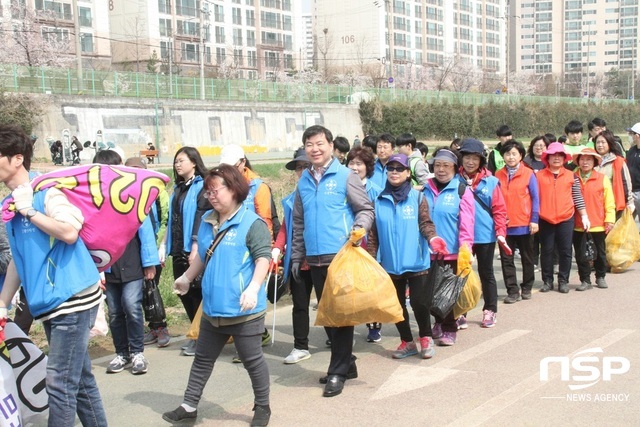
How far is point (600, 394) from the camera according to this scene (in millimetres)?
5340

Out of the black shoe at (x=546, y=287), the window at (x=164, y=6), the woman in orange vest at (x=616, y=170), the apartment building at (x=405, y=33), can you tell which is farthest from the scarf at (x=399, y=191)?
the apartment building at (x=405, y=33)

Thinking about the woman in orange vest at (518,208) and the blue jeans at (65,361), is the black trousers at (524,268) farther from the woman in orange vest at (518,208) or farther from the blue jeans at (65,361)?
the blue jeans at (65,361)

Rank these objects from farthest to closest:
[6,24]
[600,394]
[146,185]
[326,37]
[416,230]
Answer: [326,37] < [6,24] < [416,230] < [600,394] < [146,185]

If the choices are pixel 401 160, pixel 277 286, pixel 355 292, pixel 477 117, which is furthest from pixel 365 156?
pixel 477 117

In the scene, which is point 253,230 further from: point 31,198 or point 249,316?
point 31,198

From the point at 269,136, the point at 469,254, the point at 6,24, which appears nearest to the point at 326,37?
the point at 6,24

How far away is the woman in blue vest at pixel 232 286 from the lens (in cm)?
475

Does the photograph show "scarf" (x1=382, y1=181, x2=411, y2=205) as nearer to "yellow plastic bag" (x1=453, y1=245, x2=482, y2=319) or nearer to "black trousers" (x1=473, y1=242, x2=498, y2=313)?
"yellow plastic bag" (x1=453, y1=245, x2=482, y2=319)

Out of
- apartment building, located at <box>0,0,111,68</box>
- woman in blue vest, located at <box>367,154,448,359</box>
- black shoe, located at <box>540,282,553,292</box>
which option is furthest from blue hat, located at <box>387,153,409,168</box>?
apartment building, located at <box>0,0,111,68</box>

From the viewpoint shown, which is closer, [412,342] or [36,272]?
[36,272]

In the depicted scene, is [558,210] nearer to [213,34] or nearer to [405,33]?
[213,34]

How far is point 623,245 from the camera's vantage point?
404 inches

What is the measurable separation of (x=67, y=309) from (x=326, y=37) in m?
93.6

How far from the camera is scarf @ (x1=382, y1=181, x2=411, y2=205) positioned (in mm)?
6172
